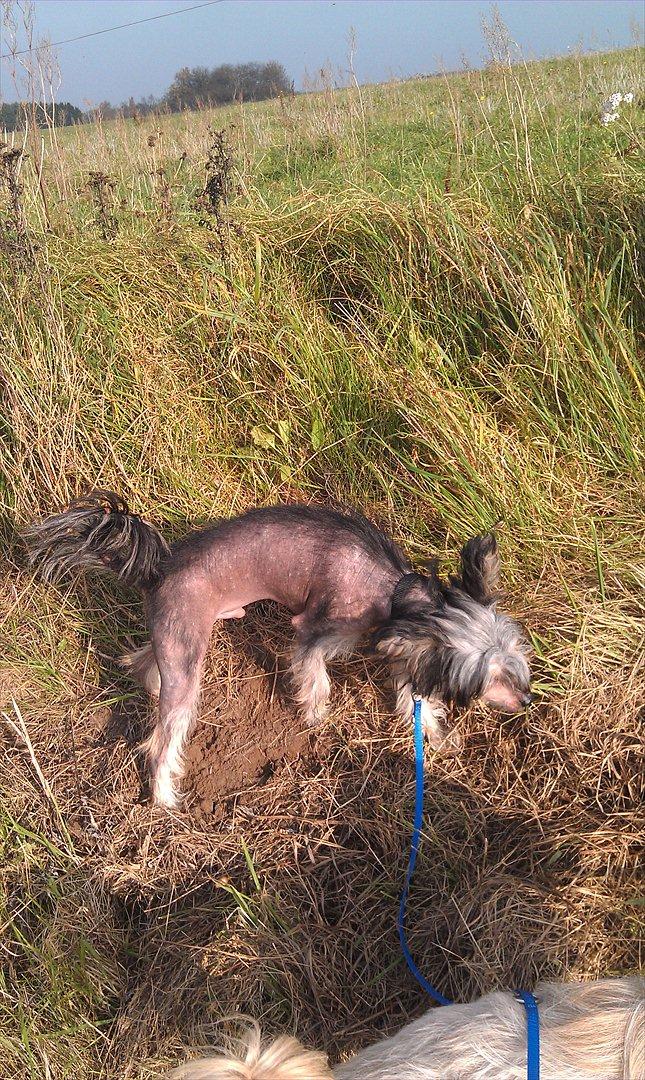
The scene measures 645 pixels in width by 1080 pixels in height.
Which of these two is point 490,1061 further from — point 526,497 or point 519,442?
point 519,442

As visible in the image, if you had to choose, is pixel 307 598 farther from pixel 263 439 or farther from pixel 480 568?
pixel 263 439

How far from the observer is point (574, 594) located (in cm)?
303

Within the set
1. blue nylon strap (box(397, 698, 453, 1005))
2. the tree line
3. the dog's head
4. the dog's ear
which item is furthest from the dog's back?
the tree line

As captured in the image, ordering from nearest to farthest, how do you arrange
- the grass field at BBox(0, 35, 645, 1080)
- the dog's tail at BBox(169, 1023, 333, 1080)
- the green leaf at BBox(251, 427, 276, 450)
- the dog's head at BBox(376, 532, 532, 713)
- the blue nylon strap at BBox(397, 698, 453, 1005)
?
the dog's tail at BBox(169, 1023, 333, 1080)
the blue nylon strap at BBox(397, 698, 453, 1005)
the grass field at BBox(0, 35, 645, 1080)
the dog's head at BBox(376, 532, 532, 713)
the green leaf at BBox(251, 427, 276, 450)

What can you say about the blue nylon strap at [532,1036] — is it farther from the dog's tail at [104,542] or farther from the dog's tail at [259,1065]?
the dog's tail at [104,542]

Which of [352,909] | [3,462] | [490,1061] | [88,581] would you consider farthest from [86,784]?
[490,1061]

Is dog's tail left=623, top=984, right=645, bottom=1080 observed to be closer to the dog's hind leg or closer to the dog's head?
the dog's head

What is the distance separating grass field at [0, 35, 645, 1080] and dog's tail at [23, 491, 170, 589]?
598 millimetres

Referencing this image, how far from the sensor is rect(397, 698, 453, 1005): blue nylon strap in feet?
7.82

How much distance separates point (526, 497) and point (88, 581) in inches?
77.3

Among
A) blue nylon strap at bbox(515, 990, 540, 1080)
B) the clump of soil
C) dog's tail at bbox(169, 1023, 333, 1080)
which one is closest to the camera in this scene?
dog's tail at bbox(169, 1023, 333, 1080)

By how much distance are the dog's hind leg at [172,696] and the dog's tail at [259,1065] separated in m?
1.50

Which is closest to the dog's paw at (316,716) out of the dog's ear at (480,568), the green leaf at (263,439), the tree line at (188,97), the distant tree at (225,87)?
the dog's ear at (480,568)

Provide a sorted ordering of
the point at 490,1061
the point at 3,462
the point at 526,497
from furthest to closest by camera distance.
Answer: the point at 3,462 → the point at 526,497 → the point at 490,1061
